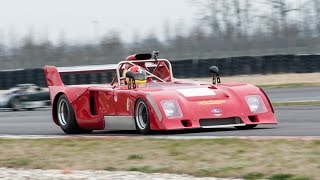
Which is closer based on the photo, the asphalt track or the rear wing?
the asphalt track

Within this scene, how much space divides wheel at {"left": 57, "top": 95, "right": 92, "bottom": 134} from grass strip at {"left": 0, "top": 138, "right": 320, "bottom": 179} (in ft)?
7.94

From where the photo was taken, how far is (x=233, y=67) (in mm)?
35812

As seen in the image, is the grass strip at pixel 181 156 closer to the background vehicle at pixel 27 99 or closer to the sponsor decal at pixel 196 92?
the sponsor decal at pixel 196 92

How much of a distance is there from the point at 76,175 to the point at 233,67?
88.2 feet

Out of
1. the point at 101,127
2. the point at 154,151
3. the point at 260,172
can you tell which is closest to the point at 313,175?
the point at 260,172

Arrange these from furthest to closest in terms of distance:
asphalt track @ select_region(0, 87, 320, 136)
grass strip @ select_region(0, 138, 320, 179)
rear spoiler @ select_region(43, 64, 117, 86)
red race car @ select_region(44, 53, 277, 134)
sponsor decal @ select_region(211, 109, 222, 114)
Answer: rear spoiler @ select_region(43, 64, 117, 86) < sponsor decal @ select_region(211, 109, 222, 114) < red race car @ select_region(44, 53, 277, 134) < asphalt track @ select_region(0, 87, 320, 136) < grass strip @ select_region(0, 138, 320, 179)

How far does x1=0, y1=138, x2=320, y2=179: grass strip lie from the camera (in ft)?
28.6

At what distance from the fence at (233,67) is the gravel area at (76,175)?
2552cm

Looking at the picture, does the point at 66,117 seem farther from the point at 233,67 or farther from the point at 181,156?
the point at 233,67

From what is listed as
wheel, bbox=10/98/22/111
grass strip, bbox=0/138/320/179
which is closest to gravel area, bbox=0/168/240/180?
grass strip, bbox=0/138/320/179

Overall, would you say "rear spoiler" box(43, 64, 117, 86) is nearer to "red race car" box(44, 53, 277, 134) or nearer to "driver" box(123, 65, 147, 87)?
"red race car" box(44, 53, 277, 134)

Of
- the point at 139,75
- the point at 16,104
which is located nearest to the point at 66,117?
the point at 139,75

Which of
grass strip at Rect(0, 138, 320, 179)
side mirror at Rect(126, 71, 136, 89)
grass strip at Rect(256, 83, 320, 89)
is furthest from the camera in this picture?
grass strip at Rect(256, 83, 320, 89)

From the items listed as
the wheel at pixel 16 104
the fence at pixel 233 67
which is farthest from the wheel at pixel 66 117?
the fence at pixel 233 67
